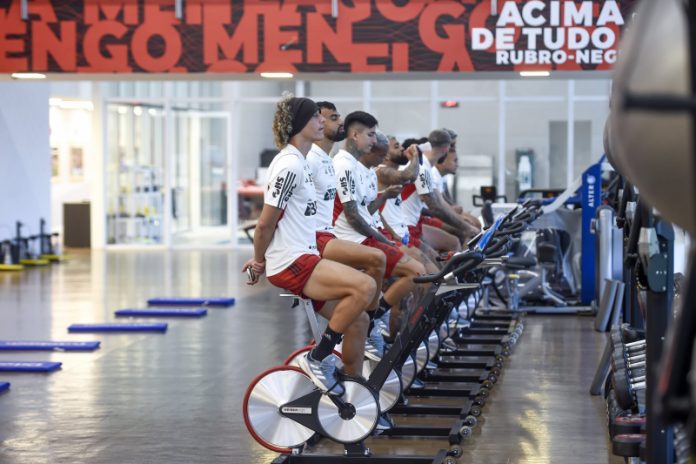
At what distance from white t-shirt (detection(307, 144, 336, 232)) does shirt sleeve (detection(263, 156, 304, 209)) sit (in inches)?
25.1

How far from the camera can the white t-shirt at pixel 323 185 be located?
593cm

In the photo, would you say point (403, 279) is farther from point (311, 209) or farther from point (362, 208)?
point (311, 209)

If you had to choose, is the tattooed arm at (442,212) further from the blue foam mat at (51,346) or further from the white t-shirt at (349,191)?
the blue foam mat at (51,346)

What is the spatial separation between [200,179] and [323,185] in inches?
636

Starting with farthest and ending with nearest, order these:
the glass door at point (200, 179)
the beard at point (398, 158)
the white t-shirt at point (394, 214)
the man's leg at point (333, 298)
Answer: the glass door at point (200, 179) < the beard at point (398, 158) < the white t-shirt at point (394, 214) < the man's leg at point (333, 298)

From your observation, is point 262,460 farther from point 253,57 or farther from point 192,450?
point 253,57

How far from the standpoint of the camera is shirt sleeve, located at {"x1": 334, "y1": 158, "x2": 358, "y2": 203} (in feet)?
21.9

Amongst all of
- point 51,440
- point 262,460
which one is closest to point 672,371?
point 262,460

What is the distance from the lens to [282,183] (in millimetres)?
5145

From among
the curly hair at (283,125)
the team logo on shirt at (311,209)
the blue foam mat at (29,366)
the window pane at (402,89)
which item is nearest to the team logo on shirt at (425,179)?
the blue foam mat at (29,366)

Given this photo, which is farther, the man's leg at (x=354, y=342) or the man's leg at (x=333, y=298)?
the man's leg at (x=354, y=342)

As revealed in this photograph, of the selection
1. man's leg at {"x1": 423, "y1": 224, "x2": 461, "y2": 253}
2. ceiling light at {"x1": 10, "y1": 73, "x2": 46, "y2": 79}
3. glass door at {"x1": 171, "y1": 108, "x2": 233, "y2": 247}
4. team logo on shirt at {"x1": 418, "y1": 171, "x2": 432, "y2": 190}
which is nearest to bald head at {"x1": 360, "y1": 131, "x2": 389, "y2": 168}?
team logo on shirt at {"x1": 418, "y1": 171, "x2": 432, "y2": 190}

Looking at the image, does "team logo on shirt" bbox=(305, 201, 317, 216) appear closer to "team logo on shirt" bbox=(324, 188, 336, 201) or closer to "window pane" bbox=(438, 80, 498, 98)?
"team logo on shirt" bbox=(324, 188, 336, 201)

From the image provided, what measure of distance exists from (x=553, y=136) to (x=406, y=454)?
610 inches
